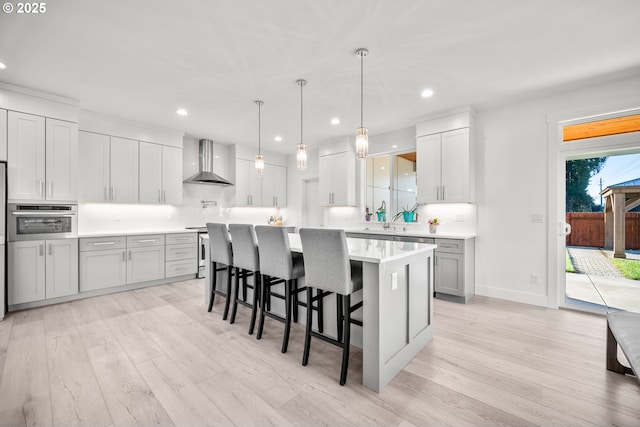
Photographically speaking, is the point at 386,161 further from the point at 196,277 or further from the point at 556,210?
the point at 196,277

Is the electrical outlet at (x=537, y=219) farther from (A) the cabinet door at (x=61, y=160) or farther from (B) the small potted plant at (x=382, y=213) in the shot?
(A) the cabinet door at (x=61, y=160)

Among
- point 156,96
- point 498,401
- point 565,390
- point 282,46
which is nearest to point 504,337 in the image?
point 565,390

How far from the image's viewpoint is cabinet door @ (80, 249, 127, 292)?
3.88 metres

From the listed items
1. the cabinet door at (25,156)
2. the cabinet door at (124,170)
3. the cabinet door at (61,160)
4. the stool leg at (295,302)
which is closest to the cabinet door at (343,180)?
the stool leg at (295,302)

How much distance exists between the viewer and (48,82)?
321 cm

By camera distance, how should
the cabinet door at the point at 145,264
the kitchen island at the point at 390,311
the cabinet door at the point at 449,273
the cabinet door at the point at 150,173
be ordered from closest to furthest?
1. the kitchen island at the point at 390,311
2. the cabinet door at the point at 449,273
3. the cabinet door at the point at 145,264
4. the cabinet door at the point at 150,173

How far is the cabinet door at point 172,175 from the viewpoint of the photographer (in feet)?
16.1

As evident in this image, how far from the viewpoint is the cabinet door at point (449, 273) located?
12.1 ft

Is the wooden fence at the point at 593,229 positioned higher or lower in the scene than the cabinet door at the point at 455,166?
lower

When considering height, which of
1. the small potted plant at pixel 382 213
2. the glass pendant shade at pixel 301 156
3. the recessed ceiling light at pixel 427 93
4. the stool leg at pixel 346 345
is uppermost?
the recessed ceiling light at pixel 427 93

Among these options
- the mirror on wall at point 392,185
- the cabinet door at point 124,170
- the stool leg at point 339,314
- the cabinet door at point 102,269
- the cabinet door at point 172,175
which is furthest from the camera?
the mirror on wall at point 392,185

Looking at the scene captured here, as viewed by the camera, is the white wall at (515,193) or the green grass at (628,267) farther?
the white wall at (515,193)

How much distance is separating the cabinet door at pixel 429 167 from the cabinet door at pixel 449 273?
0.87 meters

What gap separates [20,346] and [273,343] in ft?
7.29
